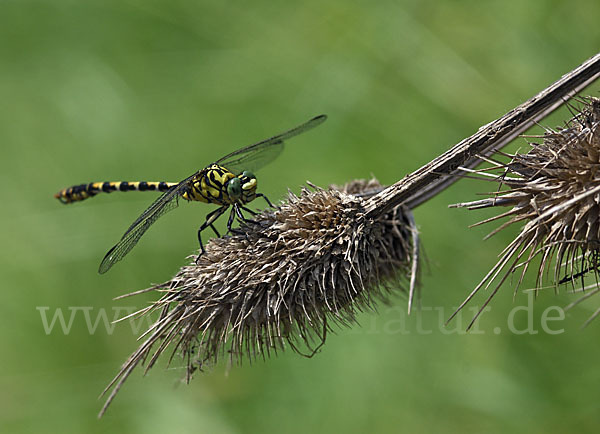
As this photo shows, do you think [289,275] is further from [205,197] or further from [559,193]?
[559,193]

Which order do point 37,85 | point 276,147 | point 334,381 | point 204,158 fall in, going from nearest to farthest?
point 276,147 < point 334,381 < point 204,158 < point 37,85

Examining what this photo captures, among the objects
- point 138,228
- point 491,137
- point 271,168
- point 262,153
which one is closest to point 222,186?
point 138,228

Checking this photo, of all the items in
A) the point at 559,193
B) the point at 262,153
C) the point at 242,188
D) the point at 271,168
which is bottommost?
the point at 559,193

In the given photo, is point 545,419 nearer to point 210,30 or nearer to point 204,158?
point 204,158

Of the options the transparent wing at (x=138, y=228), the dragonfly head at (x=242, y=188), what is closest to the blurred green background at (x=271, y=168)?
the dragonfly head at (x=242, y=188)

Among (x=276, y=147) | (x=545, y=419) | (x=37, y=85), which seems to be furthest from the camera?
(x=37, y=85)

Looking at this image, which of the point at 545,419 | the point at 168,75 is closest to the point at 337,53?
the point at 168,75

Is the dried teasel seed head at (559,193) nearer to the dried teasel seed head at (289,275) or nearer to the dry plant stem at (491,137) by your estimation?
the dry plant stem at (491,137)
